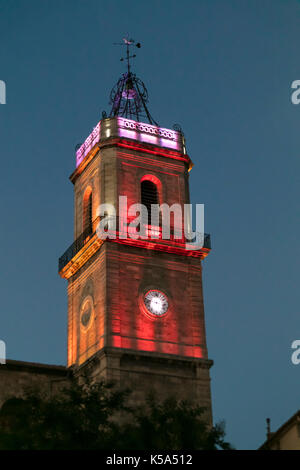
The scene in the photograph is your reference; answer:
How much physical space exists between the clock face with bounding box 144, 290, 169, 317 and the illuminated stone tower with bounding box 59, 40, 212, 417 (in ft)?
0.22

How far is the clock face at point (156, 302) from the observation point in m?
55.2

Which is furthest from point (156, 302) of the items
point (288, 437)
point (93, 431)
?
point (93, 431)

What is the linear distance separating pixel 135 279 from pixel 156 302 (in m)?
1.87

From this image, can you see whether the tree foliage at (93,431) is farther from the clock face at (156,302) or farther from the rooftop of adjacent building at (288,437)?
the clock face at (156,302)

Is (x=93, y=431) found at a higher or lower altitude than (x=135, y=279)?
lower

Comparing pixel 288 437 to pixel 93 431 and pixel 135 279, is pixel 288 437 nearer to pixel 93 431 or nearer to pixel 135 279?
pixel 93 431

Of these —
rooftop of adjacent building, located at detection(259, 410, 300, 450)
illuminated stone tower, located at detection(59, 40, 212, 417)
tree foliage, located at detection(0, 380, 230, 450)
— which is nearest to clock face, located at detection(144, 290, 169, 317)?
illuminated stone tower, located at detection(59, 40, 212, 417)

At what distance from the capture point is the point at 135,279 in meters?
55.5

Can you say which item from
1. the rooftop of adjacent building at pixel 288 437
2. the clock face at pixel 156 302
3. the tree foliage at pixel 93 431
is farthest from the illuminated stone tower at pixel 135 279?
the tree foliage at pixel 93 431

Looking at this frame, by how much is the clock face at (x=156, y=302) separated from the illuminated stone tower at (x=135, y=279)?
0.22 ft

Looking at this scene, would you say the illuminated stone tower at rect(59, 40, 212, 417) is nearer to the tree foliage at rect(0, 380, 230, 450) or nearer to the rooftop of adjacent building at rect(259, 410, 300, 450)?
the rooftop of adjacent building at rect(259, 410, 300, 450)
